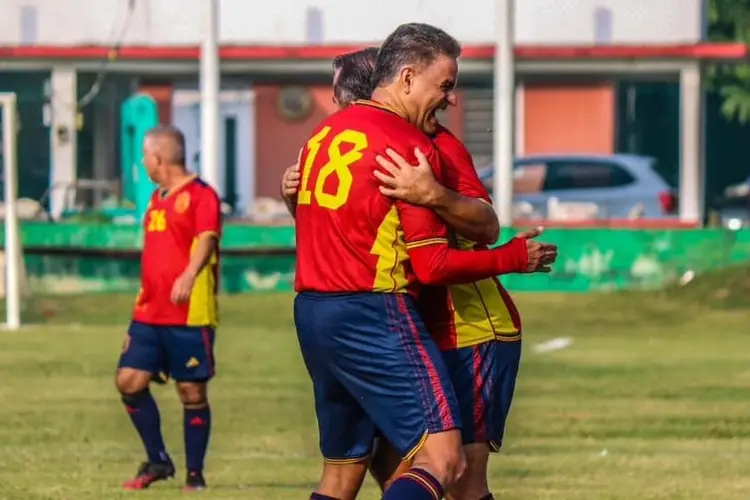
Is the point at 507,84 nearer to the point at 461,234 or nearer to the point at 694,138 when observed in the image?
the point at 694,138

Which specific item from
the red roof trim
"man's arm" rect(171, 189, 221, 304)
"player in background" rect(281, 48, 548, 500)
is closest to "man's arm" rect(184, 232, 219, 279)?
"man's arm" rect(171, 189, 221, 304)

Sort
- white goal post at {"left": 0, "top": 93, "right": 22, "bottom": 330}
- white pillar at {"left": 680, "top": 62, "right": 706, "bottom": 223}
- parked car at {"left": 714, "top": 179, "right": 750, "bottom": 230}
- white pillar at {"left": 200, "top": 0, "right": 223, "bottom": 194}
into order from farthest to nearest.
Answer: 1. parked car at {"left": 714, "top": 179, "right": 750, "bottom": 230}
2. white pillar at {"left": 680, "top": 62, "right": 706, "bottom": 223}
3. white pillar at {"left": 200, "top": 0, "right": 223, "bottom": 194}
4. white goal post at {"left": 0, "top": 93, "right": 22, "bottom": 330}

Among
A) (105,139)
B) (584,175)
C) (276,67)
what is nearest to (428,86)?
(584,175)

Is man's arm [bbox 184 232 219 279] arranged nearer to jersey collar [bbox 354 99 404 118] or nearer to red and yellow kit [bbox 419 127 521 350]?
red and yellow kit [bbox 419 127 521 350]

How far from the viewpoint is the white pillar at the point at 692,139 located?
32.3 metres

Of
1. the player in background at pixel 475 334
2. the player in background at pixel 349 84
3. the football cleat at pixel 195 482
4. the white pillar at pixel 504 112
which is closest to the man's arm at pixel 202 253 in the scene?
the football cleat at pixel 195 482

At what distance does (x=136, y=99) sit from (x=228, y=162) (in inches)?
149

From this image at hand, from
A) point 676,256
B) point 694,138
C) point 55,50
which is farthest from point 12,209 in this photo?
point 694,138

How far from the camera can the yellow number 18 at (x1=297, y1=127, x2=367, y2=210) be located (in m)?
6.36

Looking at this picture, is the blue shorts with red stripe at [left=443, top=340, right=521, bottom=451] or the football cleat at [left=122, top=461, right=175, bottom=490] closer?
the blue shorts with red stripe at [left=443, top=340, right=521, bottom=451]

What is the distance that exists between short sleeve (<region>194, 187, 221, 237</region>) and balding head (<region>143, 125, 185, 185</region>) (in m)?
0.18

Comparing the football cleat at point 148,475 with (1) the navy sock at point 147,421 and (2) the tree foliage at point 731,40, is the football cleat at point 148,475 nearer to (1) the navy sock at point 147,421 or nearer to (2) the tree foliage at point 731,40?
(1) the navy sock at point 147,421

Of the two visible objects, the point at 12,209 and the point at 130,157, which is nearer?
the point at 12,209

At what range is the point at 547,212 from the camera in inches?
1232
